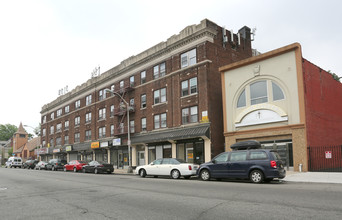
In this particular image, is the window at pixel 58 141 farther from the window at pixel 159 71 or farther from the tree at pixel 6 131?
the tree at pixel 6 131

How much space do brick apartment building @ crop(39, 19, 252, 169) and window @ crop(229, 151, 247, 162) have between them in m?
8.60

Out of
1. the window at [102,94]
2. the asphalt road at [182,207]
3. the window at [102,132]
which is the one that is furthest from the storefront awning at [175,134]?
the asphalt road at [182,207]

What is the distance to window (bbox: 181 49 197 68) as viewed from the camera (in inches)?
1044

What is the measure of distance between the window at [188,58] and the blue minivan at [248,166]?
43.8 feet

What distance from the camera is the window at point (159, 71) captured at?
97.6 ft

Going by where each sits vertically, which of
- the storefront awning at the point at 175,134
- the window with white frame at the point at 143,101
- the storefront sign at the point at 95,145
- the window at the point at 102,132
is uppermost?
the window with white frame at the point at 143,101

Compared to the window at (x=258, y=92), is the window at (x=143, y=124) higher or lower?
lower

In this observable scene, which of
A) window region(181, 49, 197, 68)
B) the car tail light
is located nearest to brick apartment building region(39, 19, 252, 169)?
window region(181, 49, 197, 68)

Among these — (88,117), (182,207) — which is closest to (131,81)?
(88,117)

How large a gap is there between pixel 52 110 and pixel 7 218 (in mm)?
52900

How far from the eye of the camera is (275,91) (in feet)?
67.5

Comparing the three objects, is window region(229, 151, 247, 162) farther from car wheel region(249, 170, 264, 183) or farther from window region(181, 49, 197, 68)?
window region(181, 49, 197, 68)

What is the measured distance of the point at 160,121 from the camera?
2930cm

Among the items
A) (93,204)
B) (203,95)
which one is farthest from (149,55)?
(93,204)
